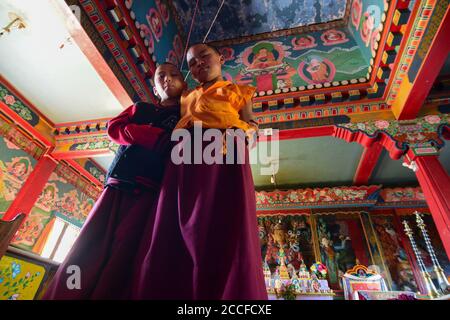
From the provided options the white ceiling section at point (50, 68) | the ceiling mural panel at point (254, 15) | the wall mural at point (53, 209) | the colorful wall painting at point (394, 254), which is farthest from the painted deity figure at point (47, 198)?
the colorful wall painting at point (394, 254)

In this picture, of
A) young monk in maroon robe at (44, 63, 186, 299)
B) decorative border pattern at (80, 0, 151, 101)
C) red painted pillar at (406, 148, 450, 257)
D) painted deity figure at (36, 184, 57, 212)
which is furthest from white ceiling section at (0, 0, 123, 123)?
red painted pillar at (406, 148, 450, 257)

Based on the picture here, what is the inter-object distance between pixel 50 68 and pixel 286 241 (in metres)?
5.00

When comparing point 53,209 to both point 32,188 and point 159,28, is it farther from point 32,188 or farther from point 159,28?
point 159,28

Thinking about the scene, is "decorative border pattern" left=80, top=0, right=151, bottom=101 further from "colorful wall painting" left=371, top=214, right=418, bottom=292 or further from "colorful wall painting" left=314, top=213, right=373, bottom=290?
"colorful wall painting" left=371, top=214, right=418, bottom=292

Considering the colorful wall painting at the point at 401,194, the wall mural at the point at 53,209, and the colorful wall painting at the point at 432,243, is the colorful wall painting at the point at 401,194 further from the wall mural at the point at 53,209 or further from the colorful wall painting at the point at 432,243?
the wall mural at the point at 53,209

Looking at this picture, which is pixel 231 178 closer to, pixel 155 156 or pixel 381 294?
pixel 155 156

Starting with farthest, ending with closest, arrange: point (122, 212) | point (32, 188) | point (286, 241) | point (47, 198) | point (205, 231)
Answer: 1. point (286, 241)
2. point (47, 198)
3. point (32, 188)
4. point (122, 212)
5. point (205, 231)

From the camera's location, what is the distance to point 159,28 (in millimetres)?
3207

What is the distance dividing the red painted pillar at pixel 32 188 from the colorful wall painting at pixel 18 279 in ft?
10.2

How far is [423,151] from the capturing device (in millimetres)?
2715

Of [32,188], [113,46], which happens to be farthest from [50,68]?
[32,188]

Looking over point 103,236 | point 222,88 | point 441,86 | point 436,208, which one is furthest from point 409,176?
point 103,236

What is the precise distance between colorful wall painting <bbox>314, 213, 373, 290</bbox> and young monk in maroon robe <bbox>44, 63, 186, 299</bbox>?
4723 mm

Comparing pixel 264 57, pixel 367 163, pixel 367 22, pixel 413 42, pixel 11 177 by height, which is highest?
pixel 264 57
